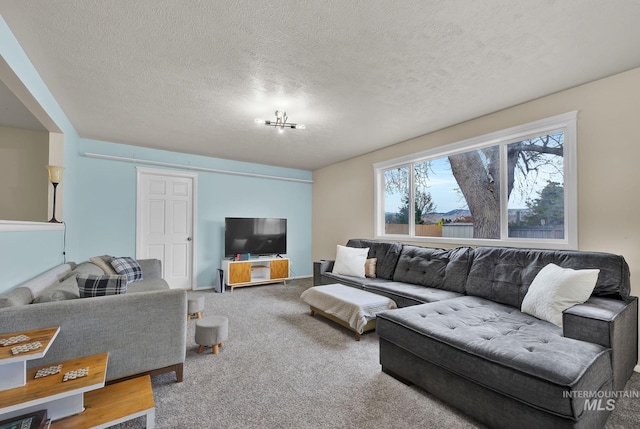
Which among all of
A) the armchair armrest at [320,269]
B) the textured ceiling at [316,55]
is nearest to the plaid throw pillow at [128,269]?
the textured ceiling at [316,55]

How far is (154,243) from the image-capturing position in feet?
15.7

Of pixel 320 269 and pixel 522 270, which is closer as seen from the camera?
pixel 522 270

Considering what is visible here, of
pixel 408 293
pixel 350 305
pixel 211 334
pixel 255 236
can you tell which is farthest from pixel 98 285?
pixel 255 236

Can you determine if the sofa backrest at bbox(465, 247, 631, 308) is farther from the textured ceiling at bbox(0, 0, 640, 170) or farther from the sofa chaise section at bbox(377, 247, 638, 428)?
the textured ceiling at bbox(0, 0, 640, 170)

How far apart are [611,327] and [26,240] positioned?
13.5 ft

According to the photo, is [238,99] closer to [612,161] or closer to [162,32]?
[162,32]

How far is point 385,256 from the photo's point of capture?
4074mm

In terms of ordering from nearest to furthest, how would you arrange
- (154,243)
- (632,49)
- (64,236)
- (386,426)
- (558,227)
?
(386,426)
(632,49)
(558,227)
(64,236)
(154,243)

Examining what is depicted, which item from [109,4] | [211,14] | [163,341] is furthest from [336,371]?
[109,4]

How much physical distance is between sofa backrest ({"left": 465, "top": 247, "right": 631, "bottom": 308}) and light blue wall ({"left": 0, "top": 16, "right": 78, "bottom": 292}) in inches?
153

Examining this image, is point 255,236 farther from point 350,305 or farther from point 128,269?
point 350,305

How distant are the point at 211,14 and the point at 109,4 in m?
0.58

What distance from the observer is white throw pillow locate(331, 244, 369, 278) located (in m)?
4.09

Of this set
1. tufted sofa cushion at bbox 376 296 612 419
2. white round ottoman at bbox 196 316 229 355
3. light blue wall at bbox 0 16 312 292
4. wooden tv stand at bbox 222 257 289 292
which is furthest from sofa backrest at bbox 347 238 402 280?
light blue wall at bbox 0 16 312 292
